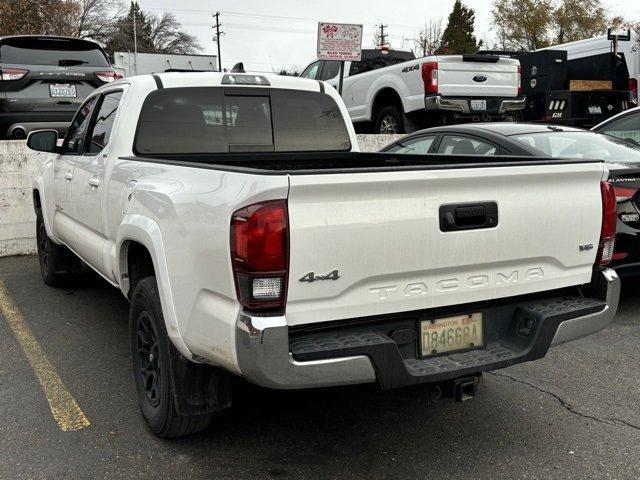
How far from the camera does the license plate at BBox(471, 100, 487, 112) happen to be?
412 inches

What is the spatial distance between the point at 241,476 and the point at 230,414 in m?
0.70

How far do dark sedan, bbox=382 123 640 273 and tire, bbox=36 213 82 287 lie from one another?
351cm

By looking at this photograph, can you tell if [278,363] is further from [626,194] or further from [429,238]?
[626,194]

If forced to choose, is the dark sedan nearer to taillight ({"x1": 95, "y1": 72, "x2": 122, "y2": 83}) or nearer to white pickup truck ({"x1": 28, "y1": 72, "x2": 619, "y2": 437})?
white pickup truck ({"x1": 28, "y1": 72, "x2": 619, "y2": 437})

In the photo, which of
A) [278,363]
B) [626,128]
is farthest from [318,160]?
[626,128]

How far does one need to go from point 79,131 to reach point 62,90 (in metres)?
4.01

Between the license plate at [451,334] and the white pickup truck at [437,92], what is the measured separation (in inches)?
294

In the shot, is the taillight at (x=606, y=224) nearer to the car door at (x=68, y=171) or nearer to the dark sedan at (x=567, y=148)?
the dark sedan at (x=567, y=148)

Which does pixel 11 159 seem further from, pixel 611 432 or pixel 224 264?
pixel 611 432

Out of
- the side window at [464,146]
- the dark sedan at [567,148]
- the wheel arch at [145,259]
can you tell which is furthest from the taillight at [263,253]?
the side window at [464,146]

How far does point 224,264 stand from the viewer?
2.73 m

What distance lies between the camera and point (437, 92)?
10133 mm

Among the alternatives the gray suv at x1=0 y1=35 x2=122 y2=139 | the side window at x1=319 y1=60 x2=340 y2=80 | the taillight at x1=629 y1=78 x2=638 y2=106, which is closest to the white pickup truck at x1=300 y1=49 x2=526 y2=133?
the side window at x1=319 y1=60 x2=340 y2=80

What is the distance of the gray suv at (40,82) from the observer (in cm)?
884
